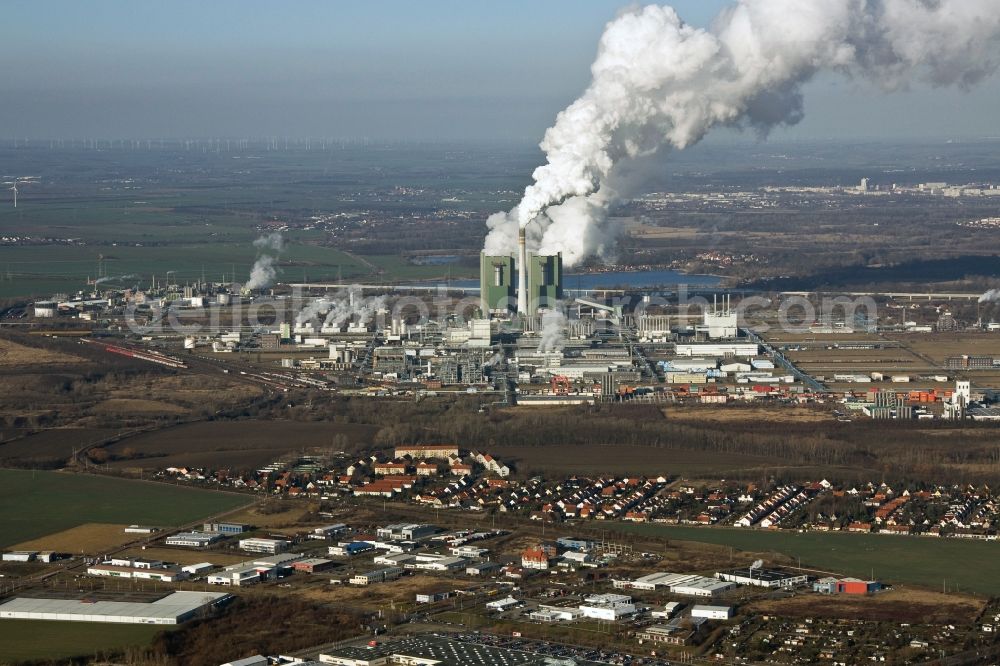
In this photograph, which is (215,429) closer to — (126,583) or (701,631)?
(126,583)

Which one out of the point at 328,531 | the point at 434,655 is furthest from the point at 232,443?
the point at 434,655

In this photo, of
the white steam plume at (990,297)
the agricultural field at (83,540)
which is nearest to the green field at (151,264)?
the white steam plume at (990,297)

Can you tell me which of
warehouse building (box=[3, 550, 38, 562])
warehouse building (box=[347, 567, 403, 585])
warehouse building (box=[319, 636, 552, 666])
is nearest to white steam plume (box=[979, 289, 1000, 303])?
warehouse building (box=[347, 567, 403, 585])

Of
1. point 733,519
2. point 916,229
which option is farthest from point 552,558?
point 916,229

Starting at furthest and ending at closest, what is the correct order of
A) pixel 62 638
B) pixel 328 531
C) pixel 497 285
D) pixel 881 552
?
pixel 497 285, pixel 328 531, pixel 881 552, pixel 62 638

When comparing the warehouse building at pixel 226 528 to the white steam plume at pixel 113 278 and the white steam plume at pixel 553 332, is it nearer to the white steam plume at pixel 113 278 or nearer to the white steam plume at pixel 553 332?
the white steam plume at pixel 553 332

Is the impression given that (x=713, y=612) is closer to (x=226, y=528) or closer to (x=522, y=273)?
(x=226, y=528)

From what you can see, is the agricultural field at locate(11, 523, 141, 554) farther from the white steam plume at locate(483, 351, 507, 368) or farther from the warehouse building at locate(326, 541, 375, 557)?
the white steam plume at locate(483, 351, 507, 368)
